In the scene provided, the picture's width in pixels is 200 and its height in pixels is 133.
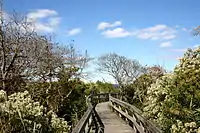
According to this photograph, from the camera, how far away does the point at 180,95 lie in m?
8.62

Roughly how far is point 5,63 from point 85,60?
1676 centimetres

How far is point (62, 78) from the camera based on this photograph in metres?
22.0

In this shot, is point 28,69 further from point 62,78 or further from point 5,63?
point 62,78

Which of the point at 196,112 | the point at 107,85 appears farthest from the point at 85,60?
the point at 196,112

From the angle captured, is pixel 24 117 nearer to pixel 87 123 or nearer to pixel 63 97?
pixel 87 123

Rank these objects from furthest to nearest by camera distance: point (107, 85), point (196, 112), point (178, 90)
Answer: point (107, 85), point (178, 90), point (196, 112)

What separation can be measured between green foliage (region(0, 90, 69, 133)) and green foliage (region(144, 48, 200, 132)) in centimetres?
305

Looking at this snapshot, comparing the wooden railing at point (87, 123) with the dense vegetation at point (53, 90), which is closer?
the wooden railing at point (87, 123)

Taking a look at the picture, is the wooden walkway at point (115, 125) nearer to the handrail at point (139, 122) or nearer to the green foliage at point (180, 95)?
the handrail at point (139, 122)

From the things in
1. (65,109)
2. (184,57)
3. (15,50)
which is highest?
(15,50)

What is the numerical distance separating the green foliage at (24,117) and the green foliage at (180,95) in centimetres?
305

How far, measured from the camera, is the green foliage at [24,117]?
Answer: 782 centimetres

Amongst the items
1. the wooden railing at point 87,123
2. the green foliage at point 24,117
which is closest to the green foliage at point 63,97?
the green foliage at point 24,117

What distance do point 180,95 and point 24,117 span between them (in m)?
4.30
